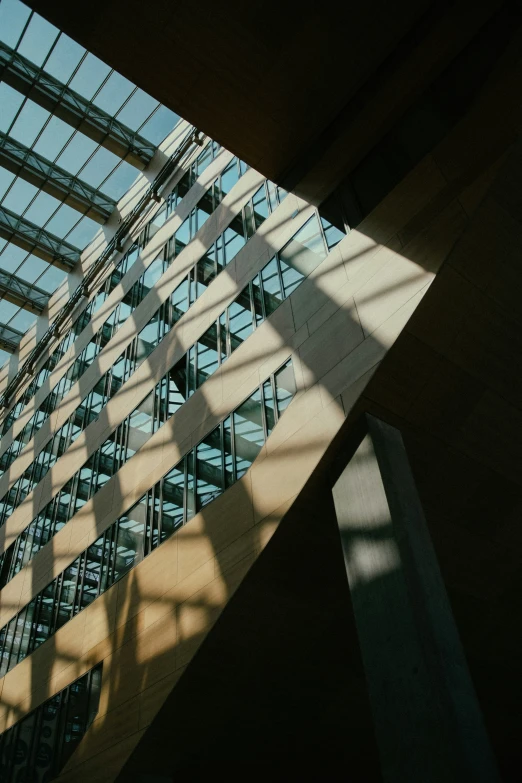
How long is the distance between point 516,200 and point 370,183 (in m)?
3.05

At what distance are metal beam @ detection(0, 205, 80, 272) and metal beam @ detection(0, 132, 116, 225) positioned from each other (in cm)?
298

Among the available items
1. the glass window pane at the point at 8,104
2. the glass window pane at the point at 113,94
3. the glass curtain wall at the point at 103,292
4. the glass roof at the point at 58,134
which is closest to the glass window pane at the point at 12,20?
the glass roof at the point at 58,134

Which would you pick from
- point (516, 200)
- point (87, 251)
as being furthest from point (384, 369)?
point (87, 251)

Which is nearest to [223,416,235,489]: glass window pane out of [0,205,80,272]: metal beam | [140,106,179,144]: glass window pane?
[140,106,179,144]: glass window pane

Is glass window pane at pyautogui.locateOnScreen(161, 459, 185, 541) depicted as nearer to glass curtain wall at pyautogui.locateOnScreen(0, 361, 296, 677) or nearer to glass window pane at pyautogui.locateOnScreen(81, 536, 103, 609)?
glass curtain wall at pyautogui.locateOnScreen(0, 361, 296, 677)

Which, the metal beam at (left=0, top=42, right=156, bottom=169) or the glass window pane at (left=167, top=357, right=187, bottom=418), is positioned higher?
the metal beam at (left=0, top=42, right=156, bottom=169)

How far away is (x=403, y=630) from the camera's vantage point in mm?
9297

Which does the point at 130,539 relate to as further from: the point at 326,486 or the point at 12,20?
the point at 12,20

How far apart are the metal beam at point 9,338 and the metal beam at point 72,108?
16.1m

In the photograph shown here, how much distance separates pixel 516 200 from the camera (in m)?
12.3

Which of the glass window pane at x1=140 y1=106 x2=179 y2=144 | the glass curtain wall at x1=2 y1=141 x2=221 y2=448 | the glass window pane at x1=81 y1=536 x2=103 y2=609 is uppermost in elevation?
the glass window pane at x1=140 y1=106 x2=179 y2=144

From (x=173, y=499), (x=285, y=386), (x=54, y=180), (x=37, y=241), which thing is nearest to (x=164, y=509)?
(x=173, y=499)

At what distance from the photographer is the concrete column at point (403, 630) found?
836 cm

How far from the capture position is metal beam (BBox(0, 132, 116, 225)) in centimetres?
3185
